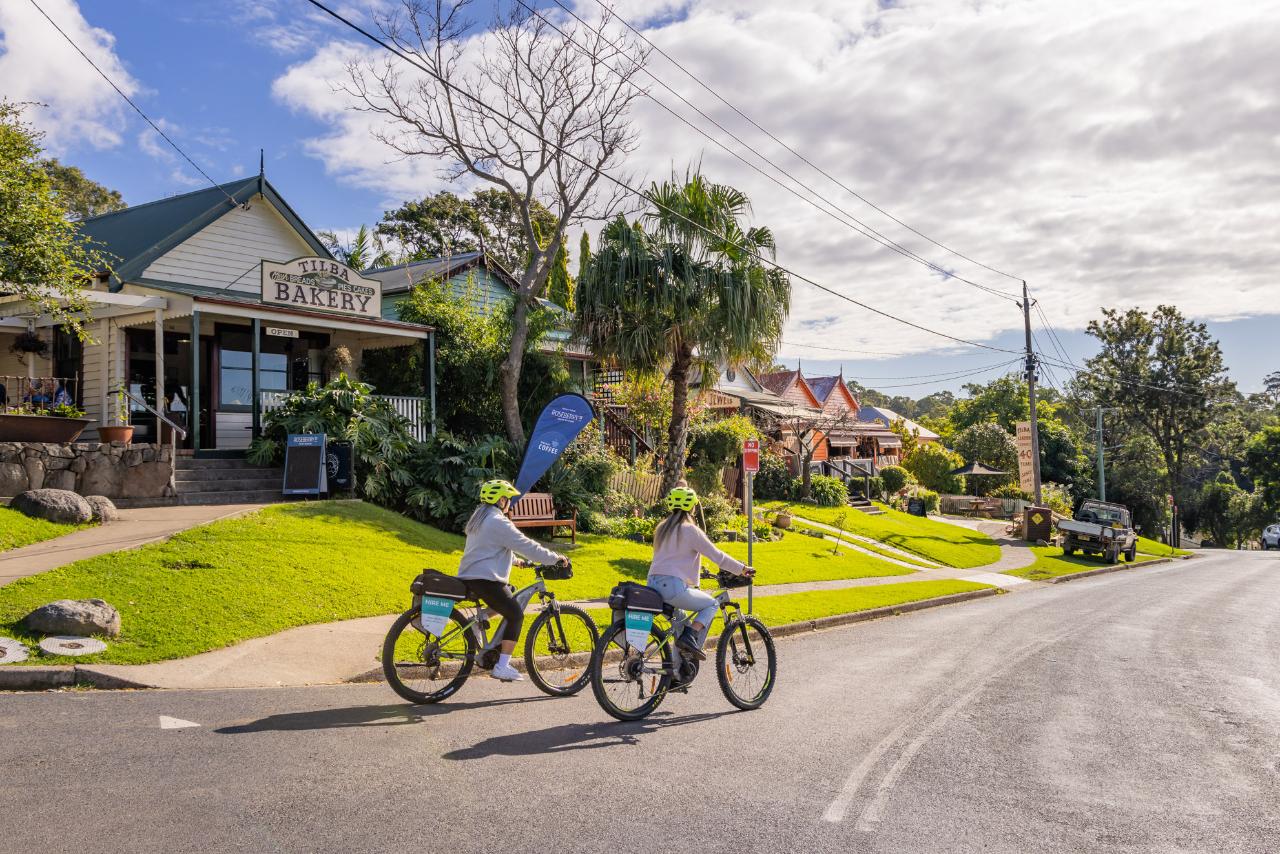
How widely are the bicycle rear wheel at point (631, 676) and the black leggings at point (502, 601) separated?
0.80 m

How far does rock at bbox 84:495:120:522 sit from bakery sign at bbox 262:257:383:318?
5817 mm

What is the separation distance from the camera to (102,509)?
41.8ft

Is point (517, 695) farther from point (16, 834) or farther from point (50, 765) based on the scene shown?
point (16, 834)

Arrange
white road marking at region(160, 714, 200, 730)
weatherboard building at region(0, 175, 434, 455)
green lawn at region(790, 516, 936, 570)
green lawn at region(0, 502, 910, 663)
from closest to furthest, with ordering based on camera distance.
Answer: white road marking at region(160, 714, 200, 730), green lawn at region(0, 502, 910, 663), weatherboard building at region(0, 175, 434, 455), green lawn at region(790, 516, 936, 570)

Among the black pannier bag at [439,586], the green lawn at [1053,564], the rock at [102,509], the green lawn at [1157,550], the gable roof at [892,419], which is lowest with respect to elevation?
the green lawn at [1157,550]

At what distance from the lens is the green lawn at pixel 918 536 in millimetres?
26047

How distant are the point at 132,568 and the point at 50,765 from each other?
5416 millimetres

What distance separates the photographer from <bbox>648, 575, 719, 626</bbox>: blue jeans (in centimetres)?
714

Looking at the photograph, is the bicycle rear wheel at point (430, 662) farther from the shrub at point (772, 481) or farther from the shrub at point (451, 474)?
the shrub at point (772, 481)

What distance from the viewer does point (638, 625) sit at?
22.6 ft

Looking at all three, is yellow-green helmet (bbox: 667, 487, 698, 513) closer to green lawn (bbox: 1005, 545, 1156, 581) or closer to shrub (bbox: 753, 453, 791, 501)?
green lawn (bbox: 1005, 545, 1156, 581)

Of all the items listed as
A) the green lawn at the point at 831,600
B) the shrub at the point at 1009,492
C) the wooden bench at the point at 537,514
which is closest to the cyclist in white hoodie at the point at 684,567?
the green lawn at the point at 831,600

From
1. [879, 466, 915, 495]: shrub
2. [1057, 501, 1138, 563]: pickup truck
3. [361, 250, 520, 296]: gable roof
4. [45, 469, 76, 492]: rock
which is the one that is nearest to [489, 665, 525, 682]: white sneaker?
[45, 469, 76, 492]: rock

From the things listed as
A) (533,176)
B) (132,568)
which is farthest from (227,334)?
(132,568)
